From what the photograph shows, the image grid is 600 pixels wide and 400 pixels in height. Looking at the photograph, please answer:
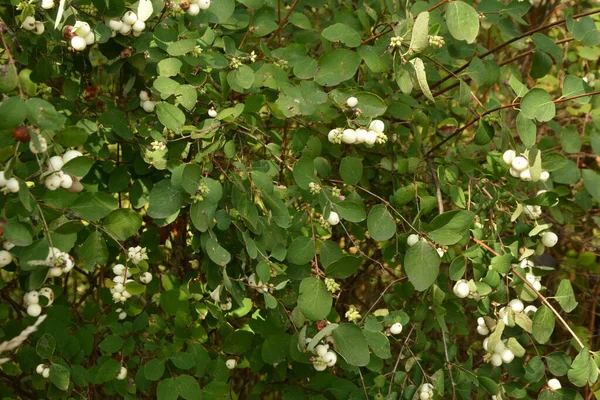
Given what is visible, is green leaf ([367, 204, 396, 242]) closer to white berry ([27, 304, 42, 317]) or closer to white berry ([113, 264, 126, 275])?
white berry ([113, 264, 126, 275])

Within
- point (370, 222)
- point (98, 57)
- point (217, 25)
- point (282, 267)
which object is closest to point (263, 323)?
point (282, 267)

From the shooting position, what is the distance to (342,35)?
7.27ft

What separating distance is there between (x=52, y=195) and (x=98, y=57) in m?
1.06

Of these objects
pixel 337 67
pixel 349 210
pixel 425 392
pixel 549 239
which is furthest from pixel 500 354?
pixel 337 67

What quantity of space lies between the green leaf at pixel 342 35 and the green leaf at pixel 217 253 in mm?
683

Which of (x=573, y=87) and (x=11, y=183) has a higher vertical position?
(x=11, y=183)

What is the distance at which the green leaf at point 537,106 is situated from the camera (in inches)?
84.0

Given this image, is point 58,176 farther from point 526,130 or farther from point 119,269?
point 526,130

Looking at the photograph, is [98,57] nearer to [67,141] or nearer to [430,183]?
[67,141]

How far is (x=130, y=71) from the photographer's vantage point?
225 centimetres

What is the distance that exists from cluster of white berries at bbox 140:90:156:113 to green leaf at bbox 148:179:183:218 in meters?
0.26

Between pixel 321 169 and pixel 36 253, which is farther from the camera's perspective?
pixel 321 169

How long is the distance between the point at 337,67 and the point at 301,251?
54 cm

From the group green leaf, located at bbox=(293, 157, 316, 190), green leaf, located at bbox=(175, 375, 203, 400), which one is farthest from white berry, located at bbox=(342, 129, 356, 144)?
green leaf, located at bbox=(175, 375, 203, 400)
